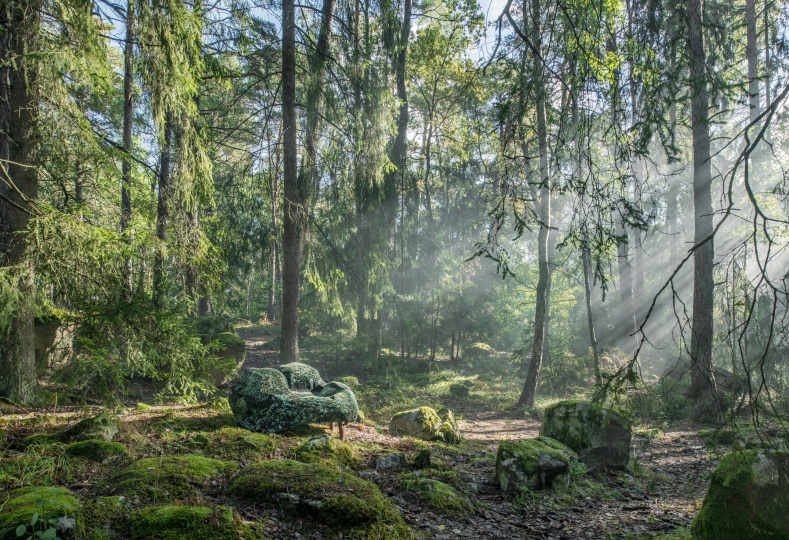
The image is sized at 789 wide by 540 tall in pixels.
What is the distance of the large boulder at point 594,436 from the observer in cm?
764

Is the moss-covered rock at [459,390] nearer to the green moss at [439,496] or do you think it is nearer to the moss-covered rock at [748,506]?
the green moss at [439,496]

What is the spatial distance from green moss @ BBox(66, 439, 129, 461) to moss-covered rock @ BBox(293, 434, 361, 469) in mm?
1932

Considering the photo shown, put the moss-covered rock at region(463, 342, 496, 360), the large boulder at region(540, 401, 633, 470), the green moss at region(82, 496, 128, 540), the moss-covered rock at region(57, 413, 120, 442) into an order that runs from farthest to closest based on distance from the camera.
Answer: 1. the moss-covered rock at region(463, 342, 496, 360)
2. the large boulder at region(540, 401, 633, 470)
3. the moss-covered rock at region(57, 413, 120, 442)
4. the green moss at region(82, 496, 128, 540)

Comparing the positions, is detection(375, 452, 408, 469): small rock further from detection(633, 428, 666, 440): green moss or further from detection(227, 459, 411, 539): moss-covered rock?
Answer: detection(633, 428, 666, 440): green moss

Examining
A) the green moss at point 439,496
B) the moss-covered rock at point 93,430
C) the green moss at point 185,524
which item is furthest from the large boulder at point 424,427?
the green moss at point 185,524

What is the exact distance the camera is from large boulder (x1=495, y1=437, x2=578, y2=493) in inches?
238

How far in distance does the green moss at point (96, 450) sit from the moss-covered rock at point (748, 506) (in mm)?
5541

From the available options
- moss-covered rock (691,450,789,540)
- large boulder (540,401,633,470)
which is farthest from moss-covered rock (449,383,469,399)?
moss-covered rock (691,450,789,540)

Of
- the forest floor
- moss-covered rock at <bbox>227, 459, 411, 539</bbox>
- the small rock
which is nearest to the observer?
moss-covered rock at <bbox>227, 459, 411, 539</bbox>

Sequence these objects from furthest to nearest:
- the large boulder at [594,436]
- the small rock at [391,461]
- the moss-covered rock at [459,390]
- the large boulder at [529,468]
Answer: the moss-covered rock at [459,390], the large boulder at [594,436], the small rock at [391,461], the large boulder at [529,468]

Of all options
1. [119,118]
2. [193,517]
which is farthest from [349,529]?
[119,118]

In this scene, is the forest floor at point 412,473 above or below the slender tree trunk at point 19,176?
below

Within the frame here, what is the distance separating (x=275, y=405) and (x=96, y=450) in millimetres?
2486

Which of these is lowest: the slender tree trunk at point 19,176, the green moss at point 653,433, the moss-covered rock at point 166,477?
the green moss at point 653,433
